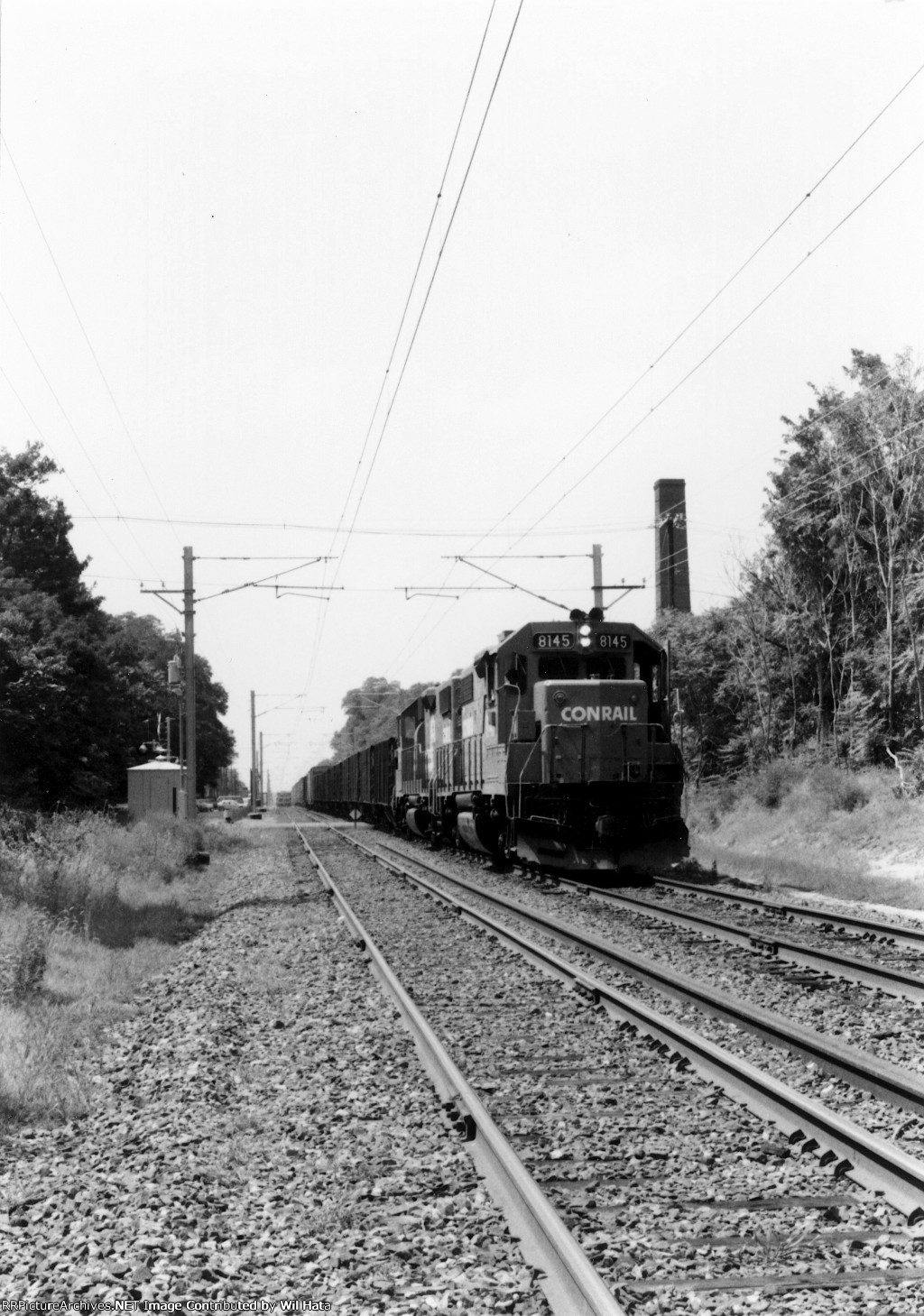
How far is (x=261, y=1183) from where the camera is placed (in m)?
5.05

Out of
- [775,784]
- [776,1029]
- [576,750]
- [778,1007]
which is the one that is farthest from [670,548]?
[776,1029]

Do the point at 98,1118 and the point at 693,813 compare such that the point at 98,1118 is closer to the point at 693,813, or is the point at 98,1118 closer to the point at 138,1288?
the point at 138,1288

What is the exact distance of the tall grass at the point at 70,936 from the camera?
6.94 metres

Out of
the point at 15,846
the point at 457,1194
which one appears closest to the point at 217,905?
the point at 15,846

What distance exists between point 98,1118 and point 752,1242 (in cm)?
356

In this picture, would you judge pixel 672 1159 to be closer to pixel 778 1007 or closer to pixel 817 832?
pixel 778 1007

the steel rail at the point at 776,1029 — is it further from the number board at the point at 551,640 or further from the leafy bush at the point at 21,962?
the number board at the point at 551,640

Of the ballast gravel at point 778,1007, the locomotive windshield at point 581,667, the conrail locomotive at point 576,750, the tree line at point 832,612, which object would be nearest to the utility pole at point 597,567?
the tree line at point 832,612

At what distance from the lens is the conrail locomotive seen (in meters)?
16.5

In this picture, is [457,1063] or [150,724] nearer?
[457,1063]

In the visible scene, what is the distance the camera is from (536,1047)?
7332 mm

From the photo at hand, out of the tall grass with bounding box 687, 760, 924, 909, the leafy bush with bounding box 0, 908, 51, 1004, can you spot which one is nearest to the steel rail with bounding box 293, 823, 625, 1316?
the leafy bush with bounding box 0, 908, 51, 1004

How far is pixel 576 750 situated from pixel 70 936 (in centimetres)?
717

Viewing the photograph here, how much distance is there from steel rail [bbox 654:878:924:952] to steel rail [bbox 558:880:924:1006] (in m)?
0.99
